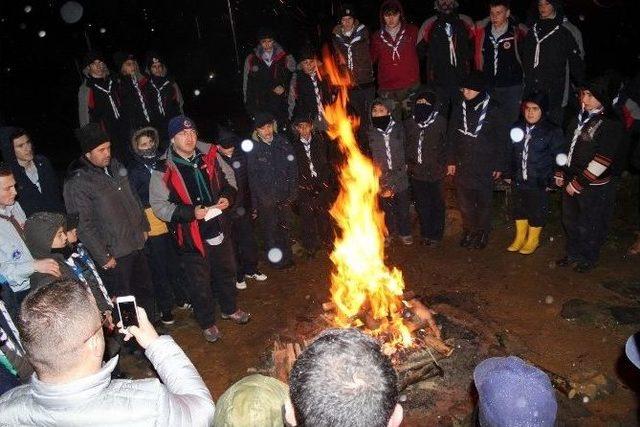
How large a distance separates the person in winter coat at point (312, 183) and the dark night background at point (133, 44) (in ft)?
22.3

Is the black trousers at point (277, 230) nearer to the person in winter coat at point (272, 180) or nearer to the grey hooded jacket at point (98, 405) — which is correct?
the person in winter coat at point (272, 180)

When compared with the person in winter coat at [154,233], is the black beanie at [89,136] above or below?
above

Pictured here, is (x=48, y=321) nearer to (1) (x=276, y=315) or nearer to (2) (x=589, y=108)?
(1) (x=276, y=315)

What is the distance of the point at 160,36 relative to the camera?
51.2 ft

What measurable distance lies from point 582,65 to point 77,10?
1477 centimetres

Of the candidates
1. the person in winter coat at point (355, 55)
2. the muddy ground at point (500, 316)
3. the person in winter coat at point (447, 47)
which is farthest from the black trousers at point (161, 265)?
the person in winter coat at point (447, 47)

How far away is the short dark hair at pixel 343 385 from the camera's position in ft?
6.96

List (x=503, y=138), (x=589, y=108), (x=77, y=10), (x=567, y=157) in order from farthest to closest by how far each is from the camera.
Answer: (x=77, y=10)
(x=503, y=138)
(x=567, y=157)
(x=589, y=108)

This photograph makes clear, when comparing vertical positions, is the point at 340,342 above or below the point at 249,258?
above

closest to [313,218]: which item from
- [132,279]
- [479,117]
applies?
[479,117]

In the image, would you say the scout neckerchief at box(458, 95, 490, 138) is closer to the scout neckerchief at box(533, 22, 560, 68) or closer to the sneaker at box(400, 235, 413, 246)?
the scout neckerchief at box(533, 22, 560, 68)

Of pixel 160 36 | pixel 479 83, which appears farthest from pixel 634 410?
pixel 160 36

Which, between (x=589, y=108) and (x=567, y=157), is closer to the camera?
(x=589, y=108)

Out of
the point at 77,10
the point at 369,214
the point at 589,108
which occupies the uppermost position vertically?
the point at 77,10
